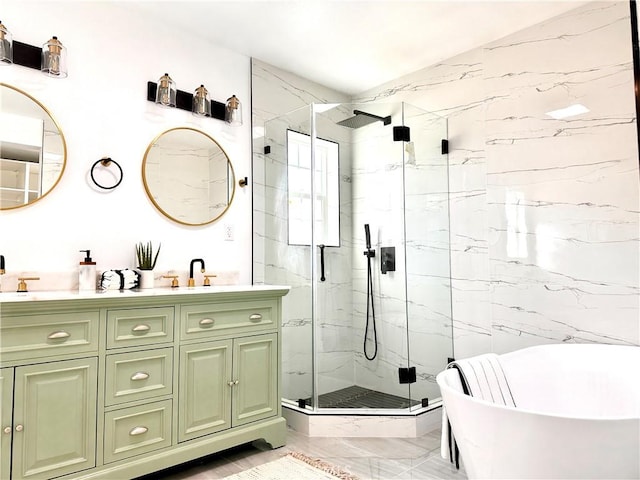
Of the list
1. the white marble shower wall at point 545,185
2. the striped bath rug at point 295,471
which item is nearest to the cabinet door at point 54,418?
the striped bath rug at point 295,471

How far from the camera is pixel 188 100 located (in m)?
2.93

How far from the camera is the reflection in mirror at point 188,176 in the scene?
2.76 meters

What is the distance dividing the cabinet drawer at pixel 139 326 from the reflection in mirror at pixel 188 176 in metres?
0.80

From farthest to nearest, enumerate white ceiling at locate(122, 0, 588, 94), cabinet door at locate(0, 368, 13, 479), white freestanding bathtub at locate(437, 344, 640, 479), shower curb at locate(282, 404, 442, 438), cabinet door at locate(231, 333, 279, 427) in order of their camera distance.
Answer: shower curb at locate(282, 404, 442, 438)
white ceiling at locate(122, 0, 588, 94)
cabinet door at locate(231, 333, 279, 427)
cabinet door at locate(0, 368, 13, 479)
white freestanding bathtub at locate(437, 344, 640, 479)

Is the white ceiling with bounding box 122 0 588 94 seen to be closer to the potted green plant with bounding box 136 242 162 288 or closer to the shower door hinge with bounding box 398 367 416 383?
the potted green plant with bounding box 136 242 162 288

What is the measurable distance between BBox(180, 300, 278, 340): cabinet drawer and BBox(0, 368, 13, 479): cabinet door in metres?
0.74

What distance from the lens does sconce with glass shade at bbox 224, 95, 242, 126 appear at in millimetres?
3086

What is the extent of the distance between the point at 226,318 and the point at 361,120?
160 centimetres

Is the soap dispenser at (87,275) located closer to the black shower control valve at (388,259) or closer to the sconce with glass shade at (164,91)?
the sconce with glass shade at (164,91)

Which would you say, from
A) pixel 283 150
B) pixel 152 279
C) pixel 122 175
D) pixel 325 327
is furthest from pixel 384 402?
pixel 122 175

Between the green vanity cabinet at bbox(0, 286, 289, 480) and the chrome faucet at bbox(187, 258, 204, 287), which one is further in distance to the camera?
the chrome faucet at bbox(187, 258, 204, 287)

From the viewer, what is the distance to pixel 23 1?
2.31 metres

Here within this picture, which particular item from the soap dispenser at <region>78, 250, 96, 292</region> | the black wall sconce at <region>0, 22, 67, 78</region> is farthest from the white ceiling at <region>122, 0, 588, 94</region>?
the soap dispenser at <region>78, 250, 96, 292</region>

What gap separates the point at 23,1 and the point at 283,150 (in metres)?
1.66
